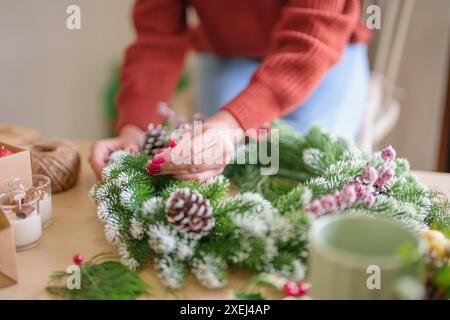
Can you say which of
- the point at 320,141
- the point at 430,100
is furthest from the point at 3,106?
the point at 430,100

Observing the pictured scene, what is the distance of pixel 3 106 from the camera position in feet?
5.87

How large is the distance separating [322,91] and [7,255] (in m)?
0.79

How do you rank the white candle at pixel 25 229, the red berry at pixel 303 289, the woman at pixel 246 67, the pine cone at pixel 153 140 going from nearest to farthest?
the red berry at pixel 303 289 → the white candle at pixel 25 229 → the pine cone at pixel 153 140 → the woman at pixel 246 67

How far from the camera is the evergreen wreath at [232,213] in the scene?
1.86 feet

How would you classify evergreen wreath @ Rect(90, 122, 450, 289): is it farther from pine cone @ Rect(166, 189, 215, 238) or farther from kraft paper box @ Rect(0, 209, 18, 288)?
kraft paper box @ Rect(0, 209, 18, 288)

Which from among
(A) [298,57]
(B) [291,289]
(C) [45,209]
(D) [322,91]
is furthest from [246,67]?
(B) [291,289]

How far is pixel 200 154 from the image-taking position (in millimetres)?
725

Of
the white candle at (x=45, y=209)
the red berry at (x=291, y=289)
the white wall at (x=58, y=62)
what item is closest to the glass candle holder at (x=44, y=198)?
the white candle at (x=45, y=209)

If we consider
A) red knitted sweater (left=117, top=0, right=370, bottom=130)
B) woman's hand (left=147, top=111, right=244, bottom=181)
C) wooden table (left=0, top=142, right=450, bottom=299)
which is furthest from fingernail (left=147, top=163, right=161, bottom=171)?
red knitted sweater (left=117, top=0, right=370, bottom=130)

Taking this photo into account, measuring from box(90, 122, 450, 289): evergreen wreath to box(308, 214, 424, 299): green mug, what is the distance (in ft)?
0.26

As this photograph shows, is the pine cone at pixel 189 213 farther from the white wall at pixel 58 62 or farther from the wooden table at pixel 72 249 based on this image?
the white wall at pixel 58 62

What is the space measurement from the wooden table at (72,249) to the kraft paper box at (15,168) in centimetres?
8

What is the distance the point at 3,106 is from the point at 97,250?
1.31 meters
